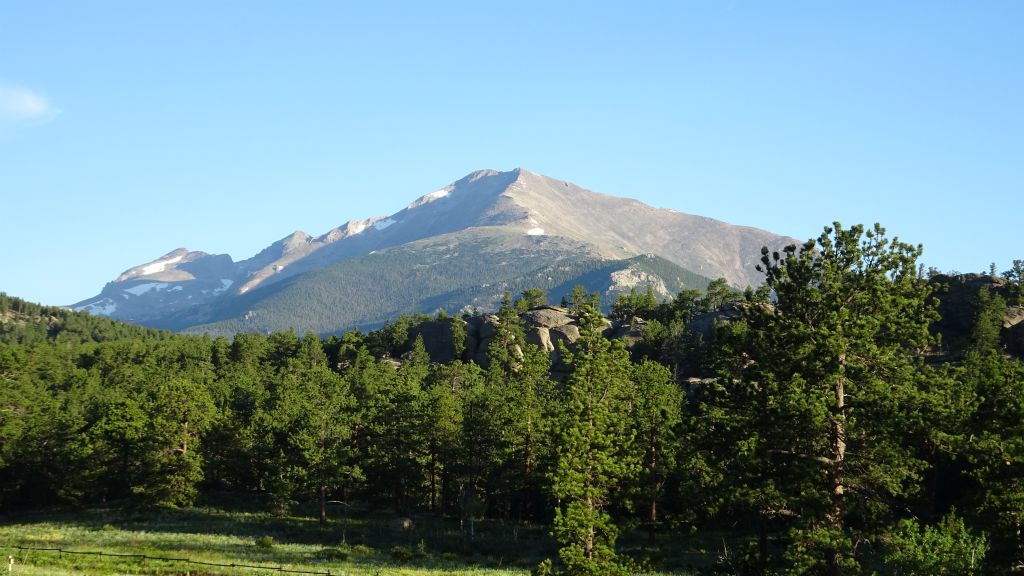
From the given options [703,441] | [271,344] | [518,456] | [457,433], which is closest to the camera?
[703,441]

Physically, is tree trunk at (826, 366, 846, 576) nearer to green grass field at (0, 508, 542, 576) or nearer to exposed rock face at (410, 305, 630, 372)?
green grass field at (0, 508, 542, 576)

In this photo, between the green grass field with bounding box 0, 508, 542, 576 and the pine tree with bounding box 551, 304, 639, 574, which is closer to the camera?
the pine tree with bounding box 551, 304, 639, 574

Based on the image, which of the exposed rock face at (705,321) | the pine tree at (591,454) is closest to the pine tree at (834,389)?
the pine tree at (591,454)

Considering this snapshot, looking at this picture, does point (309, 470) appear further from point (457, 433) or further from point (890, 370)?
point (890, 370)

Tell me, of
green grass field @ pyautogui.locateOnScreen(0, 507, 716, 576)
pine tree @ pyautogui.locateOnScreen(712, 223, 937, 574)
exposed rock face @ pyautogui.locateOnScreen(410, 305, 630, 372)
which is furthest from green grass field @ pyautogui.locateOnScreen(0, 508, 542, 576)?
exposed rock face @ pyautogui.locateOnScreen(410, 305, 630, 372)

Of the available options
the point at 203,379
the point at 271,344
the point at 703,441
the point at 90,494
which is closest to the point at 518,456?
the point at 703,441

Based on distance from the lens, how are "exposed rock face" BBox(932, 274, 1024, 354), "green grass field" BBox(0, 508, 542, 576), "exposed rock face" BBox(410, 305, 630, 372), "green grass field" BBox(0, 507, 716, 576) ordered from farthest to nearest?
"exposed rock face" BBox(410, 305, 630, 372)
"exposed rock face" BBox(932, 274, 1024, 354)
"green grass field" BBox(0, 507, 716, 576)
"green grass field" BBox(0, 508, 542, 576)

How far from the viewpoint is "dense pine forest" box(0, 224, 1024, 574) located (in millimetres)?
28516


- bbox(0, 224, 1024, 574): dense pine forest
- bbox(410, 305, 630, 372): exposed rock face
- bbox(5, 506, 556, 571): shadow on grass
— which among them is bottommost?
bbox(5, 506, 556, 571): shadow on grass

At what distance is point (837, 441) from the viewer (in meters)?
28.5

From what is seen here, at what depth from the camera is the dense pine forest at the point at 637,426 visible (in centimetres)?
2852

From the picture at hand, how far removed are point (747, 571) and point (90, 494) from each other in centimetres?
8815

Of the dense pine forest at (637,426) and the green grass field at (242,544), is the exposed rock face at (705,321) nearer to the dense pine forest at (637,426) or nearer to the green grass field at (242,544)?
the dense pine forest at (637,426)

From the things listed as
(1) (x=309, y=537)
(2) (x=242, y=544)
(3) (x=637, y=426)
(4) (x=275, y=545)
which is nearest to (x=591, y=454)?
(3) (x=637, y=426)
